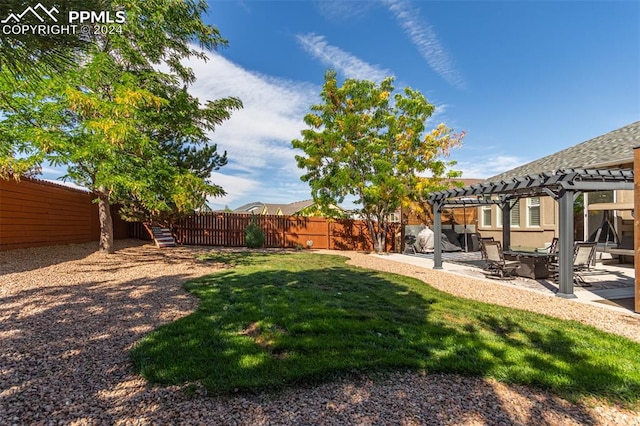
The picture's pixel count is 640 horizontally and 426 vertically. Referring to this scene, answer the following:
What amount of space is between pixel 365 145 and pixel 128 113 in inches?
385

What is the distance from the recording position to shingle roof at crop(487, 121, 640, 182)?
10.1 meters

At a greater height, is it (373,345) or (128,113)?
(128,113)

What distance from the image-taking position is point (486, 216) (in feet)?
52.9

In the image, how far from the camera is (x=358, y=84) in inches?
575

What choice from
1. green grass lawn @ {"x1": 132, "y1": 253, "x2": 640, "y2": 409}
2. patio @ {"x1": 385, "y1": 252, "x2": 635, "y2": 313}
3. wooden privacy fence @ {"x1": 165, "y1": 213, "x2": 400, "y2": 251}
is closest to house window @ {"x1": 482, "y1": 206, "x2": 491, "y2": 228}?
wooden privacy fence @ {"x1": 165, "y1": 213, "x2": 400, "y2": 251}

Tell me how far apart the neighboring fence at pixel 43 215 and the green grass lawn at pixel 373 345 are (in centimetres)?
676

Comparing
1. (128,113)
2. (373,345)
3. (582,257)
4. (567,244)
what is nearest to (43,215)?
(128,113)

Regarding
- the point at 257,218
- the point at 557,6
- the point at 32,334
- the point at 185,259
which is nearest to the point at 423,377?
the point at 32,334

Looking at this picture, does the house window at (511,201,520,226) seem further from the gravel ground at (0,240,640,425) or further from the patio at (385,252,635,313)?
the gravel ground at (0,240,640,425)

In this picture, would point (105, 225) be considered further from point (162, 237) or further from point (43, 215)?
point (162, 237)

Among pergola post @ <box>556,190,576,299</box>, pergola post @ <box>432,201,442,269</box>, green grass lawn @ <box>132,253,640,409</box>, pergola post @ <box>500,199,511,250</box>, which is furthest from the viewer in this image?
pergola post @ <box>500,199,511,250</box>

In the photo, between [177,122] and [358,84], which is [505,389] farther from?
[358,84]

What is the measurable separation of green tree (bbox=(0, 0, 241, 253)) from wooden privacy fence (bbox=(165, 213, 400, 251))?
6.40 metres

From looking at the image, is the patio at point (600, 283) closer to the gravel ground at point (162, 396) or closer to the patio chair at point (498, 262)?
the patio chair at point (498, 262)
